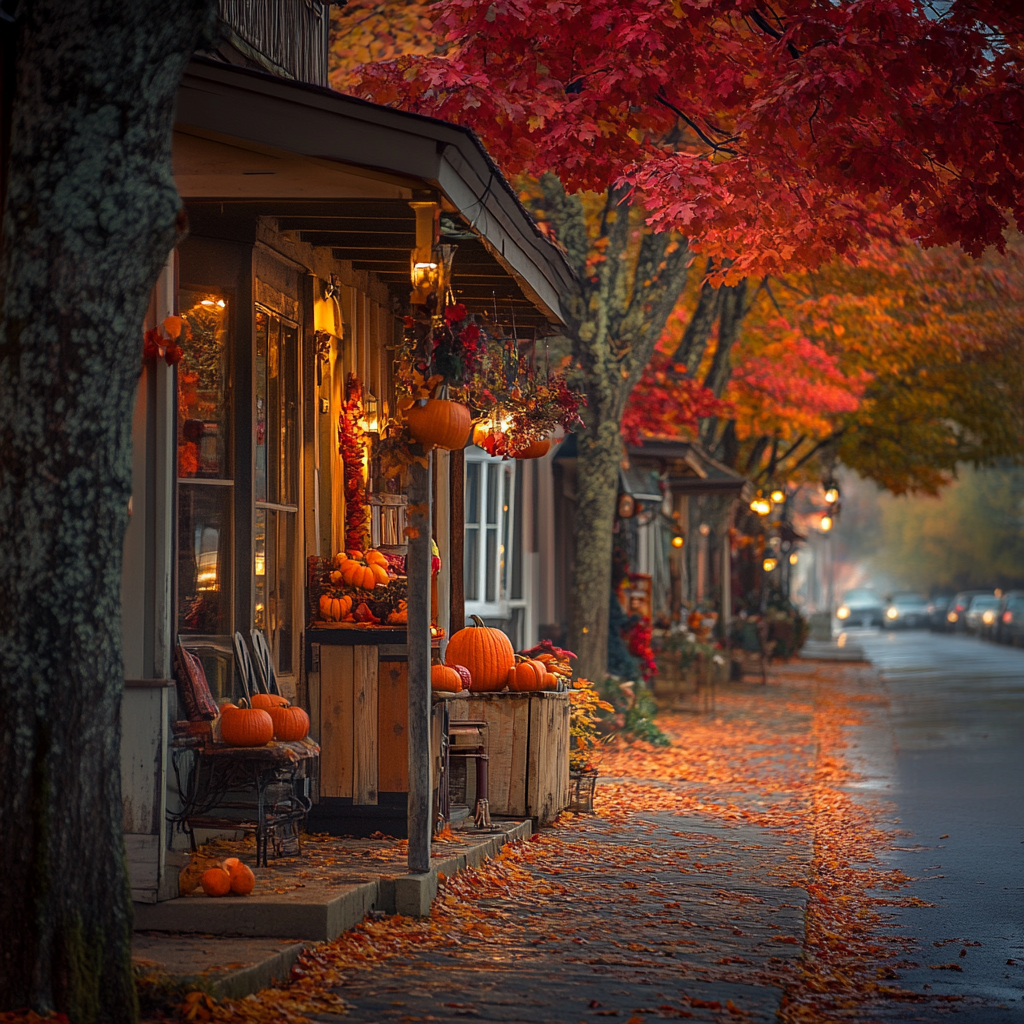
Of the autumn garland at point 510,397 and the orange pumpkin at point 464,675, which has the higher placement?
the autumn garland at point 510,397

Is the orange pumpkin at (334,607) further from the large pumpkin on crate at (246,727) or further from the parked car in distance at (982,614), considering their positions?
the parked car in distance at (982,614)

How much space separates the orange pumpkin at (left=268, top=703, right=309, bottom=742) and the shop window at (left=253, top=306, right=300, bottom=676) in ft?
2.65

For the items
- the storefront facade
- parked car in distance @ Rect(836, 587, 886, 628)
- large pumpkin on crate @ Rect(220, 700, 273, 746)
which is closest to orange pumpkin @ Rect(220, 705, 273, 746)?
large pumpkin on crate @ Rect(220, 700, 273, 746)

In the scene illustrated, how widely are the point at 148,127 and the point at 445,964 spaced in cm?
368

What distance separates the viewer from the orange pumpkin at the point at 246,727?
24.1 ft

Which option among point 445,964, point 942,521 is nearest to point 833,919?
point 445,964

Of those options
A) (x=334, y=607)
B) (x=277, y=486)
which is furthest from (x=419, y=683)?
(x=277, y=486)

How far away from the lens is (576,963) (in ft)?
20.7

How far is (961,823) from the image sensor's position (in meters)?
11.2

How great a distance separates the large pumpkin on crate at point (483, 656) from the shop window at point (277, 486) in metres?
1.41

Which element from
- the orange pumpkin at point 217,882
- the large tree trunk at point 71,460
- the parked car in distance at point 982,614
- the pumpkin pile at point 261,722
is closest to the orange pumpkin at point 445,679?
the pumpkin pile at point 261,722

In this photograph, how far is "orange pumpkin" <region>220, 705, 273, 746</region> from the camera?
736cm

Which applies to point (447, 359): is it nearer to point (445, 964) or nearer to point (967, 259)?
point (445, 964)

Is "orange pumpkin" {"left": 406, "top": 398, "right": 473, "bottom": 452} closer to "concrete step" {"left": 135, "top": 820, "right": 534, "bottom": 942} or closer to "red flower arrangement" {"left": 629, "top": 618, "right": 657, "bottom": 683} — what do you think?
"concrete step" {"left": 135, "top": 820, "right": 534, "bottom": 942}
